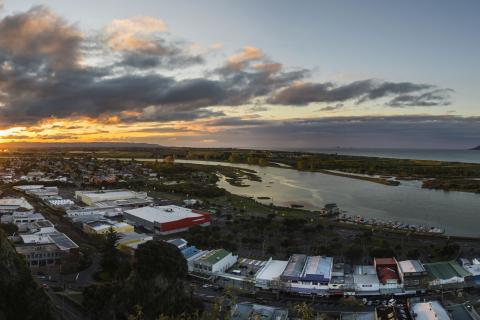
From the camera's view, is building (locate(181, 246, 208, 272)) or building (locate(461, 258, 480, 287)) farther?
building (locate(181, 246, 208, 272))

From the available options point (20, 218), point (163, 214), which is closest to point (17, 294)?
point (163, 214)

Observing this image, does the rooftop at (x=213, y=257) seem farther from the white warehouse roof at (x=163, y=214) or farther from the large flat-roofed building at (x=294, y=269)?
the white warehouse roof at (x=163, y=214)

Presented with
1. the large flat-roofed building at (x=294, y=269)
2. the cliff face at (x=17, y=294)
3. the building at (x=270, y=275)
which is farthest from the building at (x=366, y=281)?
Answer: the cliff face at (x=17, y=294)

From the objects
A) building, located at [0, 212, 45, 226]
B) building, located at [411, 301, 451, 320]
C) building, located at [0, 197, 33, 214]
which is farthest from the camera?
building, located at [0, 197, 33, 214]

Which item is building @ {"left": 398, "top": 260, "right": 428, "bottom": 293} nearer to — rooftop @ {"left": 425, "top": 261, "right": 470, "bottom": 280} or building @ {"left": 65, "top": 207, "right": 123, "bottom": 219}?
rooftop @ {"left": 425, "top": 261, "right": 470, "bottom": 280}

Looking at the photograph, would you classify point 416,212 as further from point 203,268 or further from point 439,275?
point 203,268

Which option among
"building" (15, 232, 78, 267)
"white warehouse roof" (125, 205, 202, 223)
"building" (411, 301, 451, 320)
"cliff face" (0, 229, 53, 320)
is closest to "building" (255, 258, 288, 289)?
"building" (411, 301, 451, 320)
